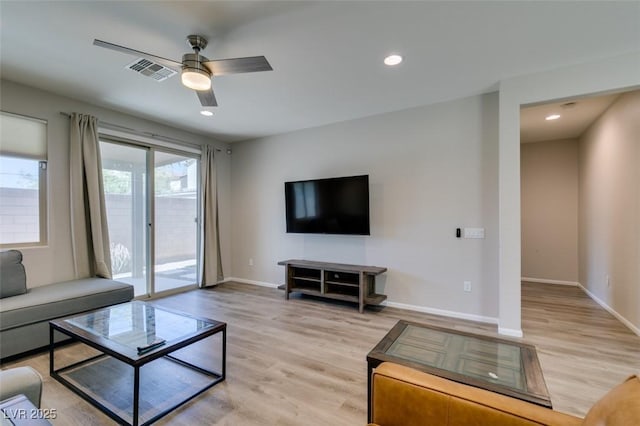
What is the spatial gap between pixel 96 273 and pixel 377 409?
391 centimetres

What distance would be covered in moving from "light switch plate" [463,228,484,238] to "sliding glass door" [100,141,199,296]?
4373 millimetres

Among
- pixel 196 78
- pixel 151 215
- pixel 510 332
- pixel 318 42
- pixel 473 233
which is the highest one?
pixel 318 42

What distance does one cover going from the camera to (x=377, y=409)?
116 centimetres

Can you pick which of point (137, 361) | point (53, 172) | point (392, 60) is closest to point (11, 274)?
point (53, 172)

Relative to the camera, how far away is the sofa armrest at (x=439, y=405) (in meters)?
0.96

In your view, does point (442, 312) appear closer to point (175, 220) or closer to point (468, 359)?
point (468, 359)

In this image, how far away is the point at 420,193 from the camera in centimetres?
381

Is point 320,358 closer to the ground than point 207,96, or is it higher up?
closer to the ground

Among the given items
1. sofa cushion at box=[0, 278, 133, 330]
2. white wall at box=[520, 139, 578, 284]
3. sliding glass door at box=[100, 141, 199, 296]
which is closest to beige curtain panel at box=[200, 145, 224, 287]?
sliding glass door at box=[100, 141, 199, 296]

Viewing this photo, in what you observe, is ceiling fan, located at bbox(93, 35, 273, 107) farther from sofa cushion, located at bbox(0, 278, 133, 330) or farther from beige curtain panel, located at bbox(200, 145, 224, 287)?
beige curtain panel, located at bbox(200, 145, 224, 287)

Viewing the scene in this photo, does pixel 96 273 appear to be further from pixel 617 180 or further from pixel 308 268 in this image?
pixel 617 180

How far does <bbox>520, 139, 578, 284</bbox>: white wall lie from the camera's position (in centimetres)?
535

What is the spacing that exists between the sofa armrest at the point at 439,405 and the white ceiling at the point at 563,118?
11.2 feet

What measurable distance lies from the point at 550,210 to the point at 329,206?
450cm
